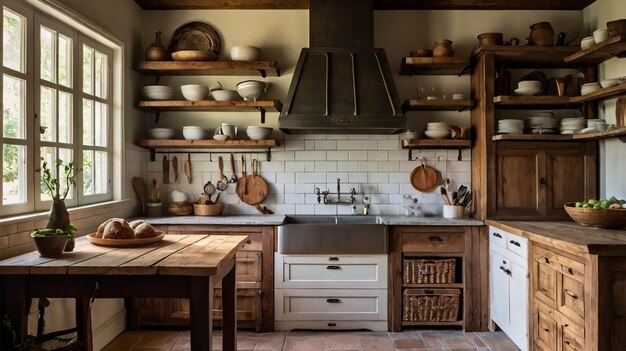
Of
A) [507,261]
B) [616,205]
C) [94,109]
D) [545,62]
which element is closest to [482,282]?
[507,261]

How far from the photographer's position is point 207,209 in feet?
13.1

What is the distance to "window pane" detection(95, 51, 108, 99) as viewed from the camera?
11.4ft

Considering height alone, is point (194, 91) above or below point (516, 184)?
above

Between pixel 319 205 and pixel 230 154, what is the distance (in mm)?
999

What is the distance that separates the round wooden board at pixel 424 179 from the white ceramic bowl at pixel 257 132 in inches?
57.1

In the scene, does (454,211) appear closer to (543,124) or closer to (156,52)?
(543,124)

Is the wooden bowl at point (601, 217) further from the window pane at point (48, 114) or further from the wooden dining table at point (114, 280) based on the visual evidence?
the window pane at point (48, 114)

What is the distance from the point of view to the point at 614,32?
10.3ft

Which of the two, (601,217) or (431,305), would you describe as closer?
(601,217)

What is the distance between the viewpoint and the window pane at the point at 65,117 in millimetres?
2967

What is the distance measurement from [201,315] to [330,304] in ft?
6.01

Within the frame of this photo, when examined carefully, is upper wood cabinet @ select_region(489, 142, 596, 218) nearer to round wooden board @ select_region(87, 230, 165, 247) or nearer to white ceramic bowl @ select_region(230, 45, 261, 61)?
white ceramic bowl @ select_region(230, 45, 261, 61)

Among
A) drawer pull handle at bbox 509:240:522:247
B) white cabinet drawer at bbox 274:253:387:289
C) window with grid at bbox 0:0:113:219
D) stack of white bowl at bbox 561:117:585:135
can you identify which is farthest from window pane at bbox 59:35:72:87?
stack of white bowl at bbox 561:117:585:135

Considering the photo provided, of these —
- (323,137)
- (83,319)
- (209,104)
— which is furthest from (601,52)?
(83,319)
